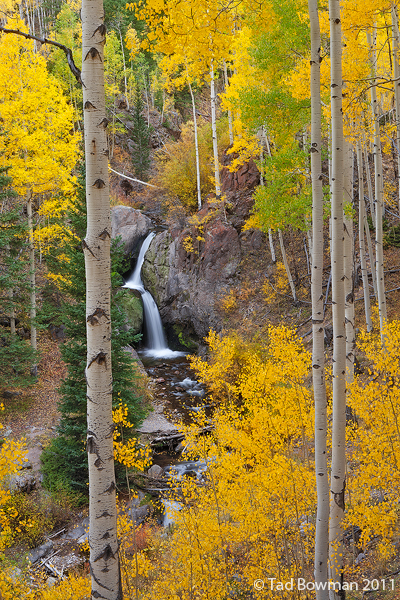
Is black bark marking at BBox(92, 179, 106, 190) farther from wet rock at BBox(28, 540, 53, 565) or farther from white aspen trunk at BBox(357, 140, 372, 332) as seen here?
white aspen trunk at BBox(357, 140, 372, 332)

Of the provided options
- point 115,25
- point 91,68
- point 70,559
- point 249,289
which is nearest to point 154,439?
point 70,559

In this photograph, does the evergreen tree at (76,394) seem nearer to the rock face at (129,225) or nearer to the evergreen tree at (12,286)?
the evergreen tree at (12,286)

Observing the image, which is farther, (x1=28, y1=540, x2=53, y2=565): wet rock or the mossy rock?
the mossy rock

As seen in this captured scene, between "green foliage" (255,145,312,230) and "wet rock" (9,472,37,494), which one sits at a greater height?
"green foliage" (255,145,312,230)

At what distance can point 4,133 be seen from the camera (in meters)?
11.1

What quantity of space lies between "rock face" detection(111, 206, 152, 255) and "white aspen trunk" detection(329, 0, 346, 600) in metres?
16.5

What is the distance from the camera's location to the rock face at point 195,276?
1509cm

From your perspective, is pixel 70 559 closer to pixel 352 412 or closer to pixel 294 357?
pixel 294 357

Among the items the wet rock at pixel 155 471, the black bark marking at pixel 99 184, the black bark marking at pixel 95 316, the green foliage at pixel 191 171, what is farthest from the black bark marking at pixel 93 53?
the green foliage at pixel 191 171

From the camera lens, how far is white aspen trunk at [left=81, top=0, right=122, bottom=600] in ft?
6.97

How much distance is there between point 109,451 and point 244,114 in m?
9.15

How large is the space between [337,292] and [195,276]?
1226cm

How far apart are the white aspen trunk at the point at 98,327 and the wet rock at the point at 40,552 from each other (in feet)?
18.0

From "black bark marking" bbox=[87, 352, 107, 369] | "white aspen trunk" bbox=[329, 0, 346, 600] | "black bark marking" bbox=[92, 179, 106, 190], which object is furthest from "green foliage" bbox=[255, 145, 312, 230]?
"black bark marking" bbox=[87, 352, 107, 369]
